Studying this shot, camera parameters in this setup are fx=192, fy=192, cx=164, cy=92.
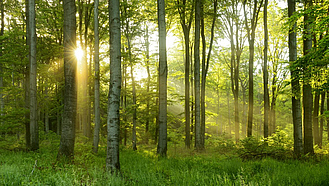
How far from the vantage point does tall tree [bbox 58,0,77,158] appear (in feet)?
25.4

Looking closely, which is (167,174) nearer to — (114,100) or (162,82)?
(114,100)

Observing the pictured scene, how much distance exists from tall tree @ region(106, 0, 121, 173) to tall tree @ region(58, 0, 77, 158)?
3.14 m

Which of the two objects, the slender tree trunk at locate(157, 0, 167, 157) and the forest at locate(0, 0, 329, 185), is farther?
the slender tree trunk at locate(157, 0, 167, 157)

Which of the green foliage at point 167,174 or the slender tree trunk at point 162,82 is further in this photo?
the slender tree trunk at point 162,82

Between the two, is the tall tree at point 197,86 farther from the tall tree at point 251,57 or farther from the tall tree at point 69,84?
the tall tree at point 69,84

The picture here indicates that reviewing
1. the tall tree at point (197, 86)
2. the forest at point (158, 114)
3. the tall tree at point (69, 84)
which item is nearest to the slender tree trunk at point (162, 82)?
the forest at point (158, 114)

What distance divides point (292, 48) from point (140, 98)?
33.3ft

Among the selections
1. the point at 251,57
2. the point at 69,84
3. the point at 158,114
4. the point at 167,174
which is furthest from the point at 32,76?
the point at 251,57

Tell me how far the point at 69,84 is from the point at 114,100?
346 centimetres

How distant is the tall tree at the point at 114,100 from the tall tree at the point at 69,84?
314cm

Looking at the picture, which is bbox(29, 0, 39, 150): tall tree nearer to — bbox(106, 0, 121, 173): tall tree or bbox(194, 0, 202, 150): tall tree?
bbox(106, 0, 121, 173): tall tree

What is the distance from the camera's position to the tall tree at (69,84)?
774 cm

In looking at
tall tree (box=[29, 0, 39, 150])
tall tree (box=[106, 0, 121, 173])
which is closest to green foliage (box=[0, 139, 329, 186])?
tall tree (box=[106, 0, 121, 173])

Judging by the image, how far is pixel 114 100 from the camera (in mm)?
5496
